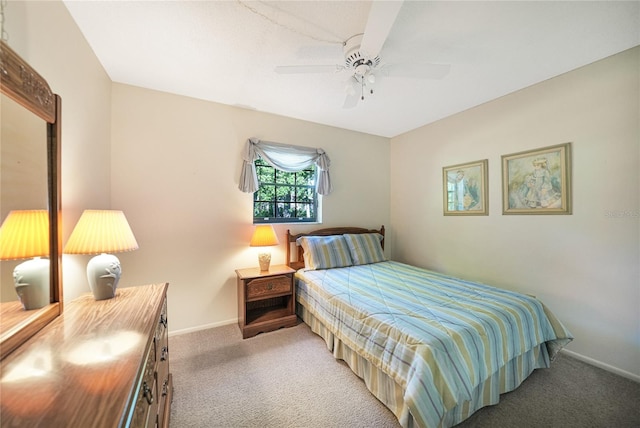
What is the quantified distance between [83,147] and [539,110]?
3.96m

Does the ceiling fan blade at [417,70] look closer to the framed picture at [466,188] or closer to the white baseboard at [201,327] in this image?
the framed picture at [466,188]

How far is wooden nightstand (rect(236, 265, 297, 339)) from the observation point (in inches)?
95.2

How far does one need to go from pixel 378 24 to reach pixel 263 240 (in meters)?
2.15

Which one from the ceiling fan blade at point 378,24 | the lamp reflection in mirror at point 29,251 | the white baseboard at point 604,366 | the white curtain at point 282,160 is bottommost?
the white baseboard at point 604,366

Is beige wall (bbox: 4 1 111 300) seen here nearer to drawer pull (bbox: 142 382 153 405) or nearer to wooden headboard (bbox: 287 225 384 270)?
drawer pull (bbox: 142 382 153 405)

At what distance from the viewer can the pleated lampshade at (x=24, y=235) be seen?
0.81 metres

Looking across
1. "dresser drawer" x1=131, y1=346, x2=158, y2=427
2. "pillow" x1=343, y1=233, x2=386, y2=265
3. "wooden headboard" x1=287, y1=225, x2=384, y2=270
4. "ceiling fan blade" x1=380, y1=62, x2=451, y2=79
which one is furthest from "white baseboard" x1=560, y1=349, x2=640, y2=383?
"dresser drawer" x1=131, y1=346, x2=158, y2=427

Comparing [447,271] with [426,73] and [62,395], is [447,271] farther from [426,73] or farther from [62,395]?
[62,395]

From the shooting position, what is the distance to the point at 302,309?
9.05 feet

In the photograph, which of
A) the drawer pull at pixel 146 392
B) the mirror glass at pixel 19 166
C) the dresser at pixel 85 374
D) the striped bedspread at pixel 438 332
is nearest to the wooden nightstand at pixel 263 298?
the striped bedspread at pixel 438 332

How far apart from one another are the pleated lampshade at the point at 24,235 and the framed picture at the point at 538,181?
3551 millimetres

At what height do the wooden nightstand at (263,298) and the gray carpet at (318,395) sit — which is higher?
the wooden nightstand at (263,298)

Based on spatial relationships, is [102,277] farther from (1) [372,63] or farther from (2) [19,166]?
(1) [372,63]

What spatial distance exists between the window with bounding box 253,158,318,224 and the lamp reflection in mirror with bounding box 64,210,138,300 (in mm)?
1598
